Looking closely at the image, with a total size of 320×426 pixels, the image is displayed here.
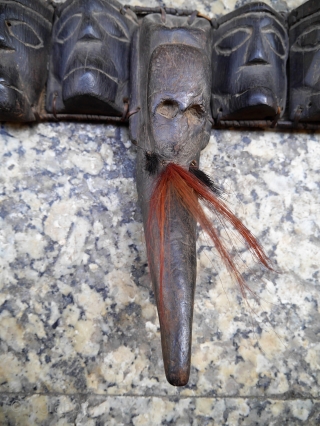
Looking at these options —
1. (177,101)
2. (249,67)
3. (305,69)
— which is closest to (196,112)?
(177,101)

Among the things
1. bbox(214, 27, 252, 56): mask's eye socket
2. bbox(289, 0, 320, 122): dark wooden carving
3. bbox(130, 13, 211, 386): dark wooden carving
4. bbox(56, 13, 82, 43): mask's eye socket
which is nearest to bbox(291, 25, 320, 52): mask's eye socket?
bbox(289, 0, 320, 122): dark wooden carving

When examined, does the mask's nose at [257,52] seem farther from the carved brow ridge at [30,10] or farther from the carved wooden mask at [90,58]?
the carved brow ridge at [30,10]

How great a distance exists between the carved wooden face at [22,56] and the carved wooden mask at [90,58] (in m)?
0.03

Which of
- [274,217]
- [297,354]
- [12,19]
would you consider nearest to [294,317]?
[297,354]

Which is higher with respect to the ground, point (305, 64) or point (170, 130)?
point (305, 64)

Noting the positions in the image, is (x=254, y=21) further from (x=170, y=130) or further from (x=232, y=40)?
(x=170, y=130)

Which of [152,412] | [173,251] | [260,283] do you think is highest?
[173,251]

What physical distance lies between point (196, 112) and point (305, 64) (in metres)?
0.33

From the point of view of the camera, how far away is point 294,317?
0.89m

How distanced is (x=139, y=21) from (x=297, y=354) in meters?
0.83

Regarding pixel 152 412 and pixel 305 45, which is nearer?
pixel 152 412

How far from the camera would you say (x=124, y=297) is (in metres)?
0.87

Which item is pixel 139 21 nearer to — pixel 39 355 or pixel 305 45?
pixel 305 45

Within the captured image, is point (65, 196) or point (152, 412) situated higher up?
point (65, 196)
